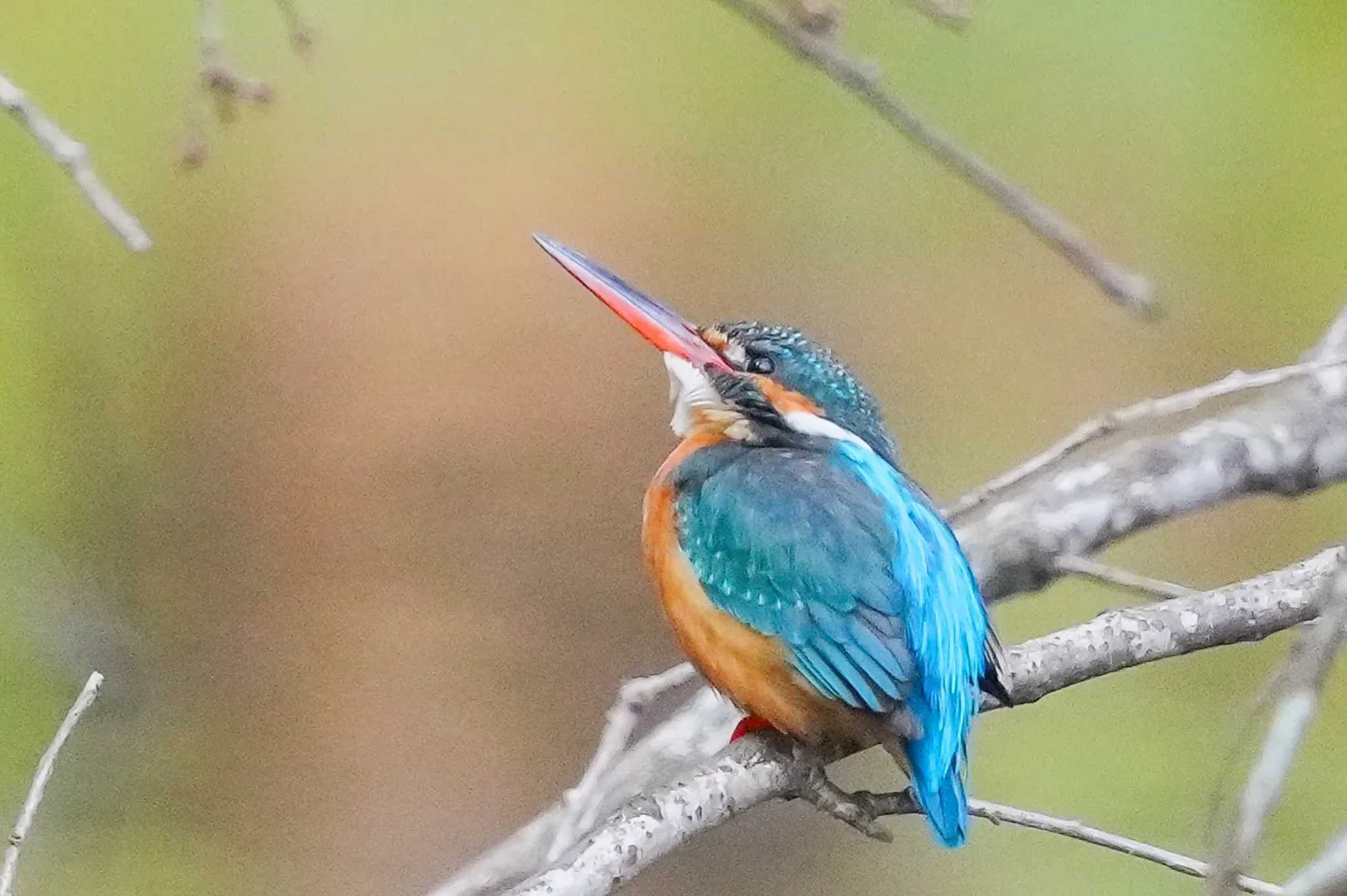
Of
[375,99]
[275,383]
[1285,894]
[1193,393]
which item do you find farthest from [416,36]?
[1285,894]

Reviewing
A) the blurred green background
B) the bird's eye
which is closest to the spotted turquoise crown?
the bird's eye

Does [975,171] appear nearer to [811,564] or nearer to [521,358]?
[811,564]

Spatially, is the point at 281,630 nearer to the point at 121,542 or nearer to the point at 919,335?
the point at 121,542

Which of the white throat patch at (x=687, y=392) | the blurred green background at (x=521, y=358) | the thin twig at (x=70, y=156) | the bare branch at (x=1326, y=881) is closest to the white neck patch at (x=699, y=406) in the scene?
the white throat patch at (x=687, y=392)

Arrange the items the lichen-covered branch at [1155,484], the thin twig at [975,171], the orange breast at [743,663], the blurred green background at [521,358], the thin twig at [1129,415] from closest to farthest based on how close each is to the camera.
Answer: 1. the thin twig at [975,171]
2. the orange breast at [743,663]
3. the thin twig at [1129,415]
4. the lichen-covered branch at [1155,484]
5. the blurred green background at [521,358]

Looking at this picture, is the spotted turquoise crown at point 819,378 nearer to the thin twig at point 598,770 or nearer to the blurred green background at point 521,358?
the thin twig at point 598,770

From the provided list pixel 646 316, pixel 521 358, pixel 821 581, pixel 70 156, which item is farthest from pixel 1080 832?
pixel 521 358

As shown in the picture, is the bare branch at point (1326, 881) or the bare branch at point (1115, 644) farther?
the bare branch at point (1115, 644)
